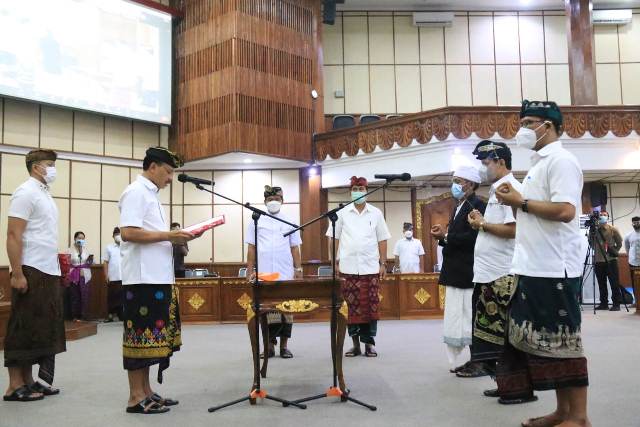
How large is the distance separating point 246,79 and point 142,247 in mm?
8589

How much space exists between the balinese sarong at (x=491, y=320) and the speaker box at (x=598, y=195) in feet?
32.4

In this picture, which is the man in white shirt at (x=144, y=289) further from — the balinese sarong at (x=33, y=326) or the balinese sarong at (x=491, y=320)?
the balinese sarong at (x=491, y=320)

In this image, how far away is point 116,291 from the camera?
9961mm

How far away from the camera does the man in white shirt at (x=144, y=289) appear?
3141 mm

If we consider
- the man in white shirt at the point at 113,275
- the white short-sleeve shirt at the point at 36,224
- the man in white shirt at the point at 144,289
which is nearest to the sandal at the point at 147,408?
the man in white shirt at the point at 144,289

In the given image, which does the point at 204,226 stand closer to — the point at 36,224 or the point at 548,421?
the point at 36,224

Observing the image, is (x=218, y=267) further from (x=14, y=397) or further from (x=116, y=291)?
(x=14, y=397)

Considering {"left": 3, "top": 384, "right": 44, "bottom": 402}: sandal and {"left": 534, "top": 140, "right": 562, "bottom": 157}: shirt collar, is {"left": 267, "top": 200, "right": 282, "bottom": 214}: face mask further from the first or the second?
{"left": 534, "top": 140, "right": 562, "bottom": 157}: shirt collar

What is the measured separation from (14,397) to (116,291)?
671 centimetres

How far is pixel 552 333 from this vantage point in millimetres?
2463

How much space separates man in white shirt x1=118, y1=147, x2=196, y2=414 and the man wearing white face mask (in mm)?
1881

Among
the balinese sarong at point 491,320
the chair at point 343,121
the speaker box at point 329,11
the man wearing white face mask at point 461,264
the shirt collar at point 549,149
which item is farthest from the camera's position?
the chair at point 343,121

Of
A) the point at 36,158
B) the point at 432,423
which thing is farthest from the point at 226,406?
Result: the point at 36,158

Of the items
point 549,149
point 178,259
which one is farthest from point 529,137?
point 178,259
